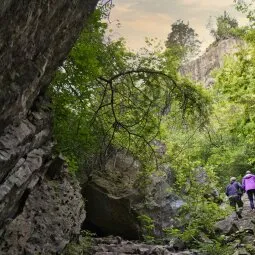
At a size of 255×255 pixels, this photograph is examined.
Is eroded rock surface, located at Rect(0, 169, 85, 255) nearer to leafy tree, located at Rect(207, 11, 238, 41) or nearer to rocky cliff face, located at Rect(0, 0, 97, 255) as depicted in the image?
rocky cliff face, located at Rect(0, 0, 97, 255)

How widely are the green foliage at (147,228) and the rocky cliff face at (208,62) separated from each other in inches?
1704

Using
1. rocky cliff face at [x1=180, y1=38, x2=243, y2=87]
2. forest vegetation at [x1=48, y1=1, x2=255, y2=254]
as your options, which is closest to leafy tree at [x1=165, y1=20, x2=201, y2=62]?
rocky cliff face at [x1=180, y1=38, x2=243, y2=87]

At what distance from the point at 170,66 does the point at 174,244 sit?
618 centimetres

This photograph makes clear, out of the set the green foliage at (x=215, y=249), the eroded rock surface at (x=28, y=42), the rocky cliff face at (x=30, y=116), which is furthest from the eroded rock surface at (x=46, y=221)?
the green foliage at (x=215, y=249)

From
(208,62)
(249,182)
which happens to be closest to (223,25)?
(208,62)

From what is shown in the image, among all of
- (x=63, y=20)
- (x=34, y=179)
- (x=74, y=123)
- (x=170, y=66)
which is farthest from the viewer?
(x=170, y=66)

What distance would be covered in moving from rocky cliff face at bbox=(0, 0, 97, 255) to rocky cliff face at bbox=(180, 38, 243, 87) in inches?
1985

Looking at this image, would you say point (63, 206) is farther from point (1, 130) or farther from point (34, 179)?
point (1, 130)

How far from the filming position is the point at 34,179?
720 centimetres

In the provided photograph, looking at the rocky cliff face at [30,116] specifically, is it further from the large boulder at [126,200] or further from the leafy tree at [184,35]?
the leafy tree at [184,35]

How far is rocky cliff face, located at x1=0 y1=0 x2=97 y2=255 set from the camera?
4605mm

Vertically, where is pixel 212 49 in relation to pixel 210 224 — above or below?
above

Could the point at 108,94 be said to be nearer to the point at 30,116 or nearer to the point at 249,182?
the point at 30,116

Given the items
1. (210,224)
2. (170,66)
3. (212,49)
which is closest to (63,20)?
(170,66)
